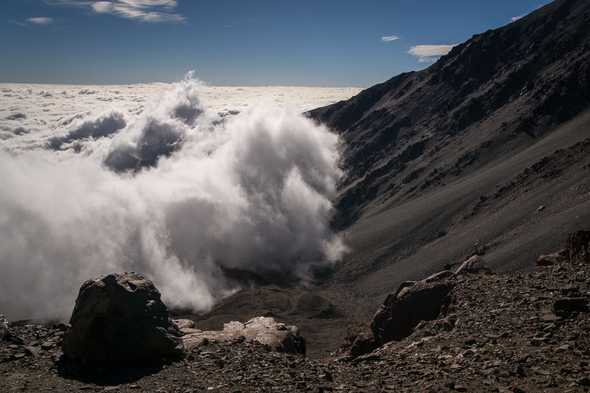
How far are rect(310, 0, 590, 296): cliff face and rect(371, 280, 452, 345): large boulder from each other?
37.1m

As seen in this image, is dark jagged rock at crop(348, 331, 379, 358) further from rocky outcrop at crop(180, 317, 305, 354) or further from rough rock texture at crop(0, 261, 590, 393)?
rough rock texture at crop(0, 261, 590, 393)

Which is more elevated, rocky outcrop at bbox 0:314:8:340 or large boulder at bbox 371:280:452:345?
rocky outcrop at bbox 0:314:8:340

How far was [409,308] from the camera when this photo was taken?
36625 millimetres

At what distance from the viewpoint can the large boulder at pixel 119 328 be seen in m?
24.9

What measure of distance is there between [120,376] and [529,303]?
720 inches

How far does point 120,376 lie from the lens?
77.0 feet

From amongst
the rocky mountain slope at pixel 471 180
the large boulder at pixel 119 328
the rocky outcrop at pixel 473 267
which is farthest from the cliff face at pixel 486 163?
the large boulder at pixel 119 328

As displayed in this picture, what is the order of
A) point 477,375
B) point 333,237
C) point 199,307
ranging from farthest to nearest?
point 333,237, point 199,307, point 477,375

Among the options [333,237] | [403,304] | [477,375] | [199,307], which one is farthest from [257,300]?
[477,375]

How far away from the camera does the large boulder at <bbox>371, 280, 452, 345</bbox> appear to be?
33656 mm

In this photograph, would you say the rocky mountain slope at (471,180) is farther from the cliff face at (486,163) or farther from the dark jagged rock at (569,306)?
the dark jagged rock at (569,306)

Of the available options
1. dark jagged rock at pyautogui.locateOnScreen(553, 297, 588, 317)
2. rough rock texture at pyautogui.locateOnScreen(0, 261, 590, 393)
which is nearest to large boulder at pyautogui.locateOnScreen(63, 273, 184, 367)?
rough rock texture at pyautogui.locateOnScreen(0, 261, 590, 393)

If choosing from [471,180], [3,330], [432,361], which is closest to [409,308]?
[432,361]

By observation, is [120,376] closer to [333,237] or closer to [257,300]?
[257,300]
